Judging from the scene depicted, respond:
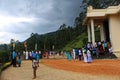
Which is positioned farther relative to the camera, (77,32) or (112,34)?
(77,32)

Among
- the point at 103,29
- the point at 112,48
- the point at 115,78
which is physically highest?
the point at 103,29

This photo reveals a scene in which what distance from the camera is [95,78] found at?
16125 mm

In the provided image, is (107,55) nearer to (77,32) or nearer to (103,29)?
(103,29)

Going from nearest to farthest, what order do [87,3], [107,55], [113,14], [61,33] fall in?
[107,55] → [113,14] → [87,3] → [61,33]

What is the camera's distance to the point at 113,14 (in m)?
33.5

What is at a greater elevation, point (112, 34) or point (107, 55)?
point (112, 34)

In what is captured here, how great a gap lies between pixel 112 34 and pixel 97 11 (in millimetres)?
3584

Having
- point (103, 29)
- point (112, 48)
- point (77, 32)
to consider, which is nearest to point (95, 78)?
point (112, 48)

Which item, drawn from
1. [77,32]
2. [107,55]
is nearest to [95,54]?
[107,55]

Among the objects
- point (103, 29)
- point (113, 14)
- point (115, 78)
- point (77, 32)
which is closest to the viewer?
point (115, 78)

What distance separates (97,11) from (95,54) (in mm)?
6160

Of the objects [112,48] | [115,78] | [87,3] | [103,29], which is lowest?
[115,78]

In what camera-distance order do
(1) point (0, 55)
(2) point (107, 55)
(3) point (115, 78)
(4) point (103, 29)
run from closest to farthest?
(3) point (115, 78) < (1) point (0, 55) < (2) point (107, 55) < (4) point (103, 29)

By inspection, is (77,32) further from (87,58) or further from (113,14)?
(87,58)
